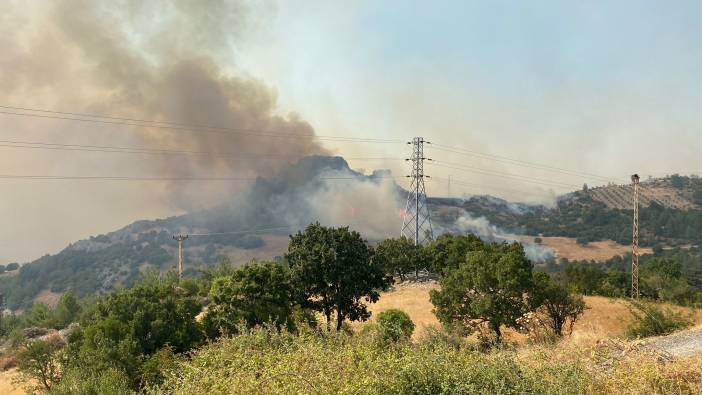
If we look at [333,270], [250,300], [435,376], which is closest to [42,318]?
[250,300]

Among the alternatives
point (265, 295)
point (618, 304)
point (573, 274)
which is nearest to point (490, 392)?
point (265, 295)

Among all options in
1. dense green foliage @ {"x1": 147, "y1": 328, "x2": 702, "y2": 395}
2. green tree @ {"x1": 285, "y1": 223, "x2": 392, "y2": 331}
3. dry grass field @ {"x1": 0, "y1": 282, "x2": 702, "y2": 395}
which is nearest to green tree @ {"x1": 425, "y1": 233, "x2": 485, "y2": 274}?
dry grass field @ {"x1": 0, "y1": 282, "x2": 702, "y2": 395}

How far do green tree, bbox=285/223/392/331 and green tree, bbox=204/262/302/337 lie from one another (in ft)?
6.65

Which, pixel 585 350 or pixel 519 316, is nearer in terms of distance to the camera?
pixel 585 350

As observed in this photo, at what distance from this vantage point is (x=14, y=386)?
46.8 meters

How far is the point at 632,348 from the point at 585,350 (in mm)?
2325

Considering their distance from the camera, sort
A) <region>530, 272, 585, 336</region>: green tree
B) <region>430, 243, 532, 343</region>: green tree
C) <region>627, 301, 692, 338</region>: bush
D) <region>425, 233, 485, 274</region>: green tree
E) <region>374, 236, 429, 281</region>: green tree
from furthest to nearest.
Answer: <region>374, 236, 429, 281</region>: green tree, <region>425, 233, 485, 274</region>: green tree, <region>530, 272, 585, 336</region>: green tree, <region>430, 243, 532, 343</region>: green tree, <region>627, 301, 692, 338</region>: bush

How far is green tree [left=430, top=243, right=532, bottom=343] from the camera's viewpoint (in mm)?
40844

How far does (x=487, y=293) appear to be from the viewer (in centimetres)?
4184

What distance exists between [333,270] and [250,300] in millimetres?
7471

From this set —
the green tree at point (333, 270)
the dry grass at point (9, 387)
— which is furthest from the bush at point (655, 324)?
the dry grass at point (9, 387)

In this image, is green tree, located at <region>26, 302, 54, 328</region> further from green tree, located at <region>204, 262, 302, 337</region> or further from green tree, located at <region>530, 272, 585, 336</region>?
green tree, located at <region>530, 272, 585, 336</region>

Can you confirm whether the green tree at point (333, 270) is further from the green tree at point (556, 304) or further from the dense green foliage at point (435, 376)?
the dense green foliage at point (435, 376)

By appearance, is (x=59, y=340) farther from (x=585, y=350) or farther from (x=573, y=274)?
(x=573, y=274)
